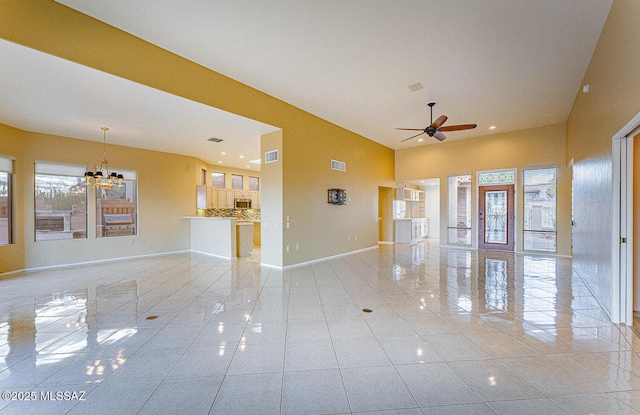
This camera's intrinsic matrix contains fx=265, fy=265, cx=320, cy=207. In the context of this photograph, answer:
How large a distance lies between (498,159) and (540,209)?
1.81 metres

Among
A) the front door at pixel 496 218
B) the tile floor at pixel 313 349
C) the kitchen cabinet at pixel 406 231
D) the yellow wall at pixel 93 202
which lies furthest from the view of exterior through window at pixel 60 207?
the front door at pixel 496 218

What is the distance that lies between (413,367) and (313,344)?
93 cm

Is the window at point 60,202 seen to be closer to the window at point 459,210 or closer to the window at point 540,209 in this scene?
the window at point 459,210

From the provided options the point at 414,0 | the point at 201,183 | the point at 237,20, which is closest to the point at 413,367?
the point at 414,0

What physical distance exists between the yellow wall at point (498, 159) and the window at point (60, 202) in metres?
9.51

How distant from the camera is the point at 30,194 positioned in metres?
5.82

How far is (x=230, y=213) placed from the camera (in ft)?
33.6

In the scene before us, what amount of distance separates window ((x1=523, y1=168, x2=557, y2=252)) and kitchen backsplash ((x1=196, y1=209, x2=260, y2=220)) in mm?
9247

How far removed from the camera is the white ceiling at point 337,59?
308 cm

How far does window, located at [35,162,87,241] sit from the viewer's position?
6.01m

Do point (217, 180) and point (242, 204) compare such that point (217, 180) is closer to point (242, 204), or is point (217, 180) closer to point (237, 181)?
point (237, 181)

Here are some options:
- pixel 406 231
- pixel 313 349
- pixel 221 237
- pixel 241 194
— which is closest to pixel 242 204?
pixel 241 194

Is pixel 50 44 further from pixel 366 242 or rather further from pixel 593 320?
pixel 366 242

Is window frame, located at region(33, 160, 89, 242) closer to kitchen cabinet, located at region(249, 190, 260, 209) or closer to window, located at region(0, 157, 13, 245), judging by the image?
window, located at region(0, 157, 13, 245)
